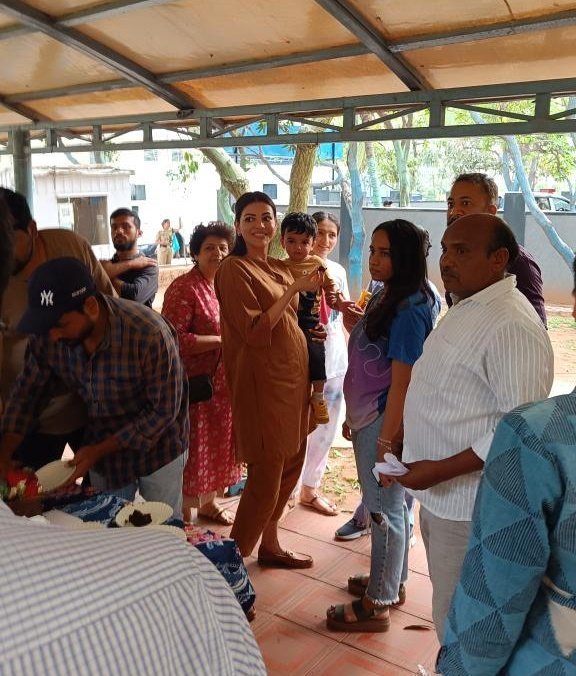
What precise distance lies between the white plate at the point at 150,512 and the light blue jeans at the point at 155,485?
0.61 m

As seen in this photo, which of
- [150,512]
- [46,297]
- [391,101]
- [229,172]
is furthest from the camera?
[229,172]

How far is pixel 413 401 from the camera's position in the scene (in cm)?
194

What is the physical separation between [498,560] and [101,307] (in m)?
1.47

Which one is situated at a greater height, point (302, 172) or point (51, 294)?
point (302, 172)

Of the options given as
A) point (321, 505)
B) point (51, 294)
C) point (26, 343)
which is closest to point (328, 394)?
point (321, 505)

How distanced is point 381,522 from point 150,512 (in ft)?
4.28

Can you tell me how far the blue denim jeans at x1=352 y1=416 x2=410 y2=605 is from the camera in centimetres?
264

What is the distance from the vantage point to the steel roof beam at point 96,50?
391 cm

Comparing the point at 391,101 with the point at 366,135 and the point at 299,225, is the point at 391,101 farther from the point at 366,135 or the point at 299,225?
the point at 299,225

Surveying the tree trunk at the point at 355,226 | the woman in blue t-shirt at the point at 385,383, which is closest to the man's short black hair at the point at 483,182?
the woman in blue t-shirt at the point at 385,383

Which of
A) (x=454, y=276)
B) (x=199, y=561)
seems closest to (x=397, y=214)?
(x=454, y=276)

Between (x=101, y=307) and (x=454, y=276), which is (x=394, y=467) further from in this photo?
(x=101, y=307)

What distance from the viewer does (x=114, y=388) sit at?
2.14 m

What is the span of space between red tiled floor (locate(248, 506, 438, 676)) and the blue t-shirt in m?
0.92
